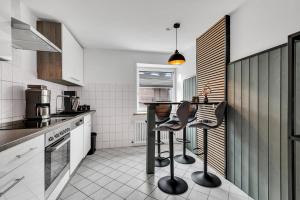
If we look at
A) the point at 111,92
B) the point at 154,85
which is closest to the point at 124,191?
the point at 111,92

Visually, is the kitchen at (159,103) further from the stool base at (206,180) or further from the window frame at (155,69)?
the window frame at (155,69)

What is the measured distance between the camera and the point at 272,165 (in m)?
1.59

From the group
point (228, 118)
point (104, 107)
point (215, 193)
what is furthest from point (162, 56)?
point (215, 193)

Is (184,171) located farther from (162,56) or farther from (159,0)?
(162,56)

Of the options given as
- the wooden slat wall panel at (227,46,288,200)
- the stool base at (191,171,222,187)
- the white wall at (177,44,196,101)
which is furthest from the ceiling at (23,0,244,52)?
the stool base at (191,171,222,187)

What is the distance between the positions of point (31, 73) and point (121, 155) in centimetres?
224

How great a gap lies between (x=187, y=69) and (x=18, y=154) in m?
3.55

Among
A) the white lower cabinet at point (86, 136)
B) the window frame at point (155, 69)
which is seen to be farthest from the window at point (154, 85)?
the white lower cabinet at point (86, 136)

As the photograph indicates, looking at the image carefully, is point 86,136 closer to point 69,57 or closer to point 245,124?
point 69,57

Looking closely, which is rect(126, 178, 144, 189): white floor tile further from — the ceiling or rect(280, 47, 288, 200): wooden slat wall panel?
the ceiling

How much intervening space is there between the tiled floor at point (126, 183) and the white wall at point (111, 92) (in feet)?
2.69

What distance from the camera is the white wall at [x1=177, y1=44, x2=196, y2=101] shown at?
3.55m

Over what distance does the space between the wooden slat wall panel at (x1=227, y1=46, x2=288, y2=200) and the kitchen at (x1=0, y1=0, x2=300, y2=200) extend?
0.04 ft

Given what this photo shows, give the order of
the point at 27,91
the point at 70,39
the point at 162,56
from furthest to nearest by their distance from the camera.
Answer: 1. the point at 162,56
2. the point at 70,39
3. the point at 27,91
